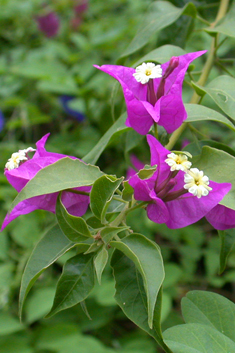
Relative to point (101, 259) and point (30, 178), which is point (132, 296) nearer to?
point (101, 259)

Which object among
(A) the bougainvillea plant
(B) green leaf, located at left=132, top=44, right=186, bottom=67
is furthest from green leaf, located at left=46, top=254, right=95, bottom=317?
(B) green leaf, located at left=132, top=44, right=186, bottom=67

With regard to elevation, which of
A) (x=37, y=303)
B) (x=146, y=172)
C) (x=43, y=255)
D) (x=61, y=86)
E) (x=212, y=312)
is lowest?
(x=37, y=303)

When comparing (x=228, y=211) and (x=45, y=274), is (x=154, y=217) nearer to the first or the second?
(x=228, y=211)

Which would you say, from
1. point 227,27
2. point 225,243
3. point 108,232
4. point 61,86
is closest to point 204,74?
point 227,27

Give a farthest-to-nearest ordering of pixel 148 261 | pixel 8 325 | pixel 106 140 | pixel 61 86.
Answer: pixel 61 86 → pixel 8 325 → pixel 106 140 → pixel 148 261

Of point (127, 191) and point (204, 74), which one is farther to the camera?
point (204, 74)

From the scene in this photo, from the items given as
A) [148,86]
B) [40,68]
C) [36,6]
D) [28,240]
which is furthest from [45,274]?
[36,6]

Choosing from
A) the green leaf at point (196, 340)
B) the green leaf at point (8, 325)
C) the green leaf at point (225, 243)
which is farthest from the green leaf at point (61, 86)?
the green leaf at point (196, 340)
